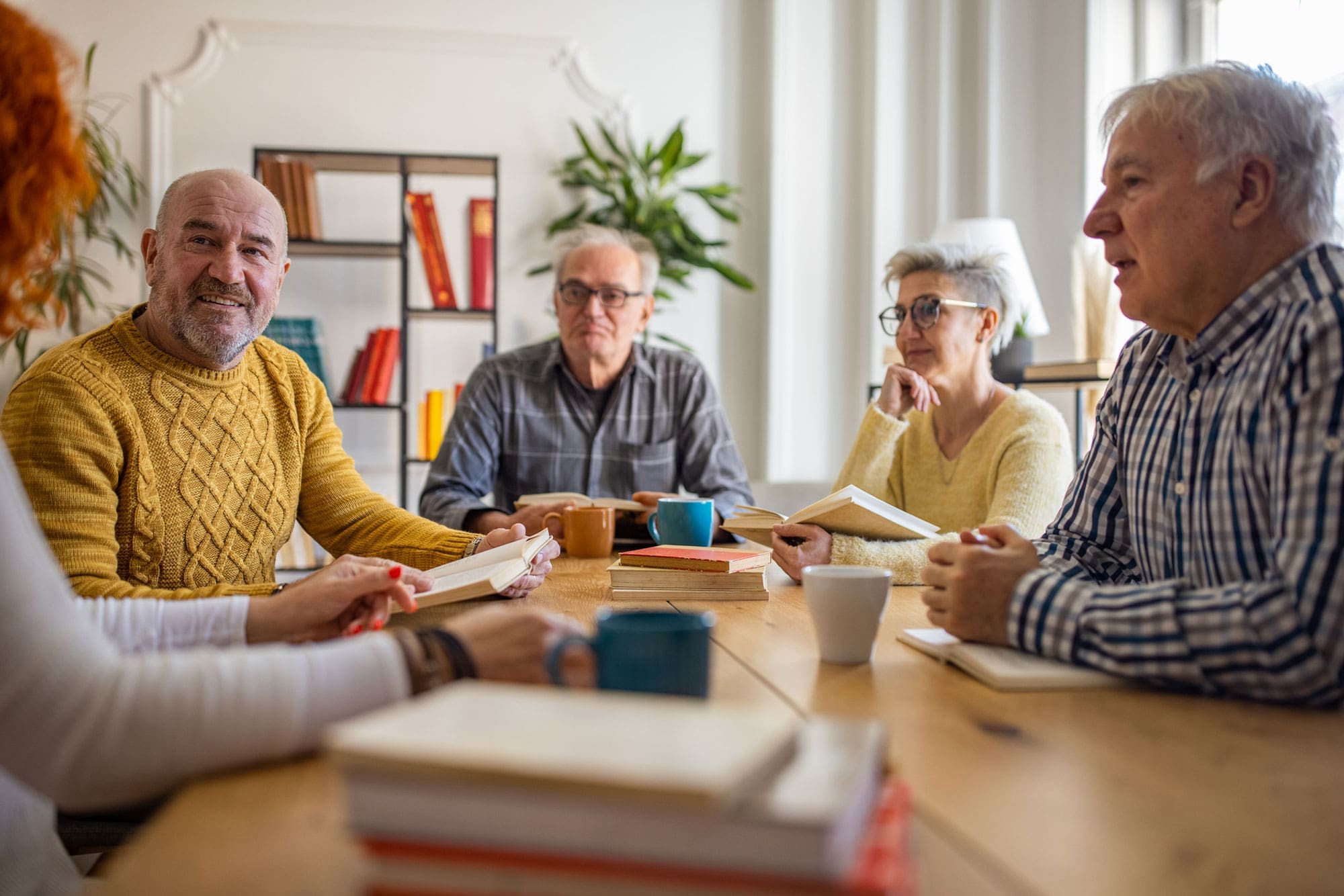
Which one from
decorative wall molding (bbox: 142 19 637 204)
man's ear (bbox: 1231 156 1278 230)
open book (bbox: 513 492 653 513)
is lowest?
open book (bbox: 513 492 653 513)

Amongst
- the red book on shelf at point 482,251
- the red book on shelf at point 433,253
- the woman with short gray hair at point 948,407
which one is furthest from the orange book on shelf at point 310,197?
the woman with short gray hair at point 948,407

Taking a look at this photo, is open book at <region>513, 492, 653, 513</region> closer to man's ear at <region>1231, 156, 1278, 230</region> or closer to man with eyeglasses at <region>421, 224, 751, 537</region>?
man with eyeglasses at <region>421, 224, 751, 537</region>

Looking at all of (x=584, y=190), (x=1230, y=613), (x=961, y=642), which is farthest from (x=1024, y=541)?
(x=584, y=190)

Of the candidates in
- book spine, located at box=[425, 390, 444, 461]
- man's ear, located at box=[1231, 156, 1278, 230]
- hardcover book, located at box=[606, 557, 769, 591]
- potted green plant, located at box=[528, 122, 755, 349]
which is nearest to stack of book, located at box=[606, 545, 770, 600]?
hardcover book, located at box=[606, 557, 769, 591]

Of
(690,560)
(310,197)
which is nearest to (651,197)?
(310,197)

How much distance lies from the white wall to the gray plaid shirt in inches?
56.5

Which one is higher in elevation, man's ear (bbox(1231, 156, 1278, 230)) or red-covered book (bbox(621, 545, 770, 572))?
man's ear (bbox(1231, 156, 1278, 230))

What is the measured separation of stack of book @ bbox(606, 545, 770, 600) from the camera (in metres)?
1.46

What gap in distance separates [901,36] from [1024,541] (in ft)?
11.5

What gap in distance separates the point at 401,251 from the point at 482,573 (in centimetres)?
284

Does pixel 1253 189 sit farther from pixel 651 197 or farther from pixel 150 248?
pixel 651 197

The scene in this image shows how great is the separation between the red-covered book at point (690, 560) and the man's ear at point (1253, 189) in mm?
761

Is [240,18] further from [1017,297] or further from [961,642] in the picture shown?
[961,642]

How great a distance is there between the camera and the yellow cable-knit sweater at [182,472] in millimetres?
1416
